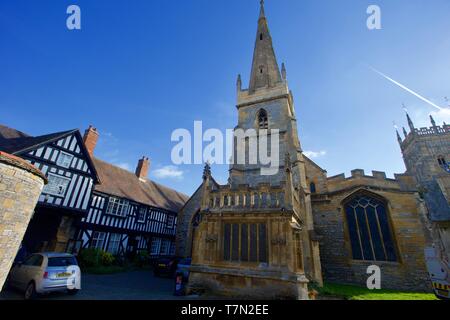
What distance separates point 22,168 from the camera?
5.47 metres

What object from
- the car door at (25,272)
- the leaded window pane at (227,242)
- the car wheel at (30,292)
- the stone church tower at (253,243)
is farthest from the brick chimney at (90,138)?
the leaded window pane at (227,242)

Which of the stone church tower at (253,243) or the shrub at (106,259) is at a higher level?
the stone church tower at (253,243)

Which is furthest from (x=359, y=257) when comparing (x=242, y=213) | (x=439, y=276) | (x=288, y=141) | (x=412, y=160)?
(x=412, y=160)

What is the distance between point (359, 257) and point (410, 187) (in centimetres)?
516

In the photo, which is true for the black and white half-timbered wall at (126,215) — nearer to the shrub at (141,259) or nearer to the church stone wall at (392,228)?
the shrub at (141,259)

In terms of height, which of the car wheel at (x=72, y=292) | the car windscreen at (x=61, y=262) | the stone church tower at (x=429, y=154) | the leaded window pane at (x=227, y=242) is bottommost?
the car wheel at (x=72, y=292)

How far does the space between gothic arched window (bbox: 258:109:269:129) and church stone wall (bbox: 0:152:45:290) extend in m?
12.6

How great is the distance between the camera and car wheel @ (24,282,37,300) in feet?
20.1

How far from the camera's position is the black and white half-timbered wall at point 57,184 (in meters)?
11.6

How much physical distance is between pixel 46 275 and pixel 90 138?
42.2 ft

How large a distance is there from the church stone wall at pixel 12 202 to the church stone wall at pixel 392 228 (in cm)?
1386

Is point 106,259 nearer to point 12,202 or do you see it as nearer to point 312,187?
point 12,202

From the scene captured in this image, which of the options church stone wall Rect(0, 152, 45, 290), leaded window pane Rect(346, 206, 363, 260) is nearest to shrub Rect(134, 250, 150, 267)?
church stone wall Rect(0, 152, 45, 290)
